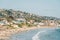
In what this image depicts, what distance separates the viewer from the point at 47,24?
78.2 metres
